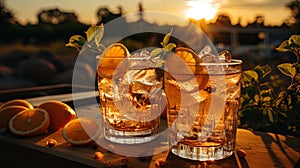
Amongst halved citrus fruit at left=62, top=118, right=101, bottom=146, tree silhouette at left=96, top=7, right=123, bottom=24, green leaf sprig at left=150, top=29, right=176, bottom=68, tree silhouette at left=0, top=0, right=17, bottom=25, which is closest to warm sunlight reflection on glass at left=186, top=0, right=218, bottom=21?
green leaf sprig at left=150, top=29, right=176, bottom=68

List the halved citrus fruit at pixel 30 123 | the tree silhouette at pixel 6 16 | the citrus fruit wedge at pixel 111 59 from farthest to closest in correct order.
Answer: the tree silhouette at pixel 6 16 < the halved citrus fruit at pixel 30 123 < the citrus fruit wedge at pixel 111 59

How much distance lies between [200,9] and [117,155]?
22.7 inches

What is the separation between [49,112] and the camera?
4.31 ft

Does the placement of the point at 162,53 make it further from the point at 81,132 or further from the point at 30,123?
the point at 30,123

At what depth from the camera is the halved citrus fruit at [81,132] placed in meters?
1.11

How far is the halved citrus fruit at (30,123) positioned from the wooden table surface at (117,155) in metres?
0.02

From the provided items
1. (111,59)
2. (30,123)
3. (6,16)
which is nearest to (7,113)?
(30,123)

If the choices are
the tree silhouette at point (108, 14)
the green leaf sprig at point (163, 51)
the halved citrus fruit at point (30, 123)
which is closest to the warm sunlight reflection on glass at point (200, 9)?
the green leaf sprig at point (163, 51)

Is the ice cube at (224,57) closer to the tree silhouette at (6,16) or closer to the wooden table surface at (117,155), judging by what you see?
the wooden table surface at (117,155)

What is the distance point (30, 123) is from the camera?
48.9 inches

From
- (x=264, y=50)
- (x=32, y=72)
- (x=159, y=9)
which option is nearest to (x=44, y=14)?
(x=32, y=72)

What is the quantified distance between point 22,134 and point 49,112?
0.13 metres

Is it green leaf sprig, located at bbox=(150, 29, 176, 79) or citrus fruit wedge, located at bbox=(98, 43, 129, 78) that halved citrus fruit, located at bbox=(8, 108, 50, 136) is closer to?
citrus fruit wedge, located at bbox=(98, 43, 129, 78)

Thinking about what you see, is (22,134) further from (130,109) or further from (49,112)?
(130,109)
